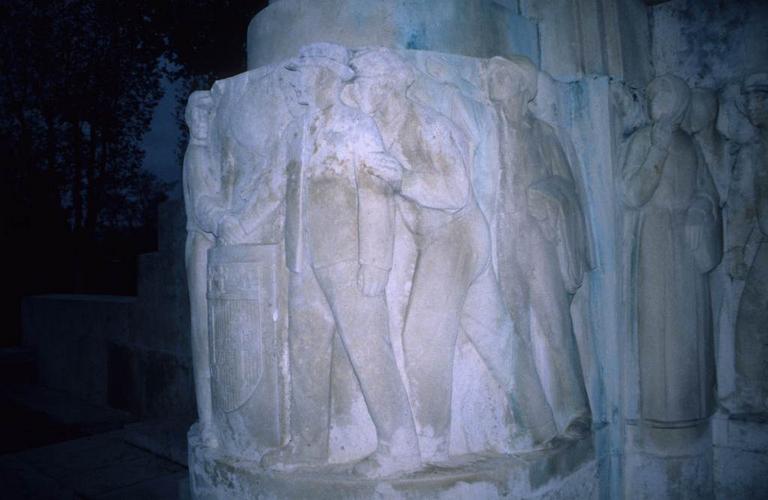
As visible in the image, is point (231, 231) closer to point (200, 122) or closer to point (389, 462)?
point (200, 122)

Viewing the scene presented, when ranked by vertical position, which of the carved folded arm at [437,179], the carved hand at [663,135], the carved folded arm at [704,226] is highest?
the carved hand at [663,135]

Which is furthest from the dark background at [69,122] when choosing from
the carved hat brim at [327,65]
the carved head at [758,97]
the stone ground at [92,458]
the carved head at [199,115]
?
the carved head at [758,97]

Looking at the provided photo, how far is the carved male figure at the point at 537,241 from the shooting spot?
2508 mm

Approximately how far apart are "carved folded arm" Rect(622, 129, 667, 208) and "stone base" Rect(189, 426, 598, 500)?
1.31 metres

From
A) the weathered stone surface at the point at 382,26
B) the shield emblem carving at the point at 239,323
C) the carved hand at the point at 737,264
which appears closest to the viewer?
the shield emblem carving at the point at 239,323

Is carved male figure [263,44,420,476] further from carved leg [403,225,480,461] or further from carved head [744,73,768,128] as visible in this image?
→ carved head [744,73,768,128]

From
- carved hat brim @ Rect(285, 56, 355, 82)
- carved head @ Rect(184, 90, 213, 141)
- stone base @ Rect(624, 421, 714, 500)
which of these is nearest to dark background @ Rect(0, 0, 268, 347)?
carved head @ Rect(184, 90, 213, 141)

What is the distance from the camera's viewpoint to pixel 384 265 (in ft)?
7.27

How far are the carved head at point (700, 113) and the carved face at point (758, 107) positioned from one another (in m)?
0.18

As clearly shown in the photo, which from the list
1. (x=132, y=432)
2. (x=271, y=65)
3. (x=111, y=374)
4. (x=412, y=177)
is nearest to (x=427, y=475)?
(x=412, y=177)

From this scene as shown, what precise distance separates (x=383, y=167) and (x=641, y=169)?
1.56m

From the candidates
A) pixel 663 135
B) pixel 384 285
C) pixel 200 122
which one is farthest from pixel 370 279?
pixel 663 135

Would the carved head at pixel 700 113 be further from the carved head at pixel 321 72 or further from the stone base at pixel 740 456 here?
the carved head at pixel 321 72

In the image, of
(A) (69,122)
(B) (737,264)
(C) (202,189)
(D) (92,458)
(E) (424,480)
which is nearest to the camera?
(E) (424,480)
